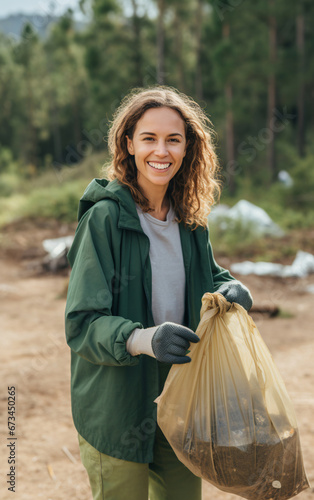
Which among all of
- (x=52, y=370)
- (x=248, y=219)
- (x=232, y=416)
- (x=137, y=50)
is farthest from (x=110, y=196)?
(x=137, y=50)

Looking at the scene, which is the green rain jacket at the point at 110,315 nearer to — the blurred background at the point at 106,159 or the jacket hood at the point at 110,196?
the jacket hood at the point at 110,196

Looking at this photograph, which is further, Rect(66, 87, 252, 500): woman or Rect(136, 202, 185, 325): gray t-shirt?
Rect(136, 202, 185, 325): gray t-shirt

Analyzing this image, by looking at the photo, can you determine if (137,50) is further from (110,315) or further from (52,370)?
(110,315)

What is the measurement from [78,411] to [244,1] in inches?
591

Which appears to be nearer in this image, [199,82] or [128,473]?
[128,473]

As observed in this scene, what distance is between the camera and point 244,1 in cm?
1408

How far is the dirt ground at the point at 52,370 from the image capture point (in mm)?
2783

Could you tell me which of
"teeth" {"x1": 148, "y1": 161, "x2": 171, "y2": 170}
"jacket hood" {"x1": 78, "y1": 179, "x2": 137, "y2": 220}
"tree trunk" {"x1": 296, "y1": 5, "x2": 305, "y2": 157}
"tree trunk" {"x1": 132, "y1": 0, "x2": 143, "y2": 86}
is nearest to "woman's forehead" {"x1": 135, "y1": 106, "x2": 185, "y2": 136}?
"teeth" {"x1": 148, "y1": 161, "x2": 171, "y2": 170}

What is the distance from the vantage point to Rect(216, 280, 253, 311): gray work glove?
65.0 inches

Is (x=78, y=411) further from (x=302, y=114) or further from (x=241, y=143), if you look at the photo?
(x=241, y=143)

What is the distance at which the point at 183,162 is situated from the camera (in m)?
1.89

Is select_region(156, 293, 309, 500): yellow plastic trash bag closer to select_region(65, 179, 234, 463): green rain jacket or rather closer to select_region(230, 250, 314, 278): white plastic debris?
select_region(65, 179, 234, 463): green rain jacket

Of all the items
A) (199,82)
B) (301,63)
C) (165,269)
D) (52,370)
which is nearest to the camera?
(165,269)

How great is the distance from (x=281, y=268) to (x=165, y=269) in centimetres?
630
